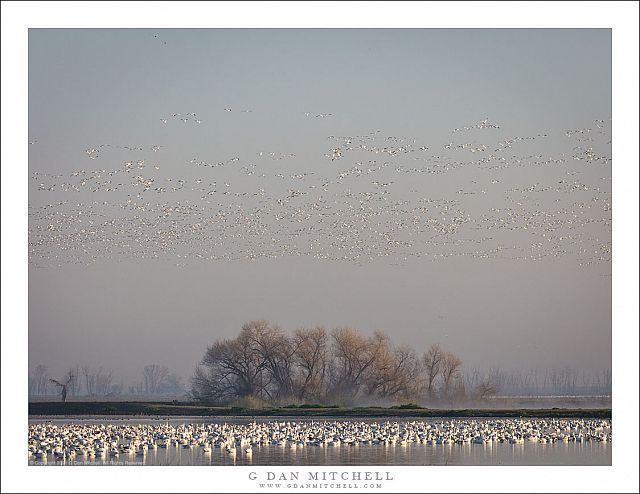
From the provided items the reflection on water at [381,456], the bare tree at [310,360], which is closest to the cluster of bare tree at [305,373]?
the bare tree at [310,360]

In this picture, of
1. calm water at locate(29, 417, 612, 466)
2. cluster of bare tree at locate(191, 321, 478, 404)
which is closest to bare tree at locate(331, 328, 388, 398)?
cluster of bare tree at locate(191, 321, 478, 404)

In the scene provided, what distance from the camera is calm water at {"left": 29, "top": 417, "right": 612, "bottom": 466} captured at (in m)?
21.9

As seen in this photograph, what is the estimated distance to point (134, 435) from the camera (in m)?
28.6

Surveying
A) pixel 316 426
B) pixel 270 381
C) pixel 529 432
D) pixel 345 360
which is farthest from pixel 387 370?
pixel 529 432

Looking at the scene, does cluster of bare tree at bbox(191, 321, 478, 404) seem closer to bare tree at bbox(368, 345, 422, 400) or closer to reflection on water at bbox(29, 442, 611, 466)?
bare tree at bbox(368, 345, 422, 400)

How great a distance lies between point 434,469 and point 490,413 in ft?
72.4

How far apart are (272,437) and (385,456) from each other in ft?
17.8

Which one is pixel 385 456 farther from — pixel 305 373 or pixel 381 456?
pixel 305 373

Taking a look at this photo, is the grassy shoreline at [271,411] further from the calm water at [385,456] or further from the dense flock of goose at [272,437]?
the calm water at [385,456]

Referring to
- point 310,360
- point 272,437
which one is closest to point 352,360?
point 310,360

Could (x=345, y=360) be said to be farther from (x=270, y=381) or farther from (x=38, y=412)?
(x=38, y=412)

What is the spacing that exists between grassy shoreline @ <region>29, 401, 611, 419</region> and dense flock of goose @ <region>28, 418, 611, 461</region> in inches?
253

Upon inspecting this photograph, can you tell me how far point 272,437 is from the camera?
90.3ft

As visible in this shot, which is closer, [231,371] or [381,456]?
[381,456]
